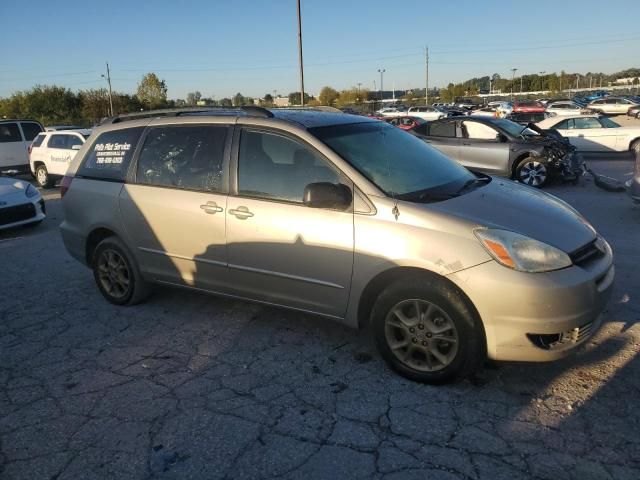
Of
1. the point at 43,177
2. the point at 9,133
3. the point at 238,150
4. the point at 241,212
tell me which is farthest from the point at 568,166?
the point at 9,133

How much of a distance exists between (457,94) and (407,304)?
94.8 m

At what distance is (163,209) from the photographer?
4.38m

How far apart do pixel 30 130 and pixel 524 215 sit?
17.1 meters

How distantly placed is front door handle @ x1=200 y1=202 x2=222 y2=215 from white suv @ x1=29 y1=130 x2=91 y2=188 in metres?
11.4

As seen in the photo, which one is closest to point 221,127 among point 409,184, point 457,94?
point 409,184

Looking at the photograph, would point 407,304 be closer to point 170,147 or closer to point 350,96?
point 170,147

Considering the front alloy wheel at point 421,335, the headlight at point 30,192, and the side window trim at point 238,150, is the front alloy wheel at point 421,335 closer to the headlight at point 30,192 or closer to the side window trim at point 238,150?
the side window trim at point 238,150

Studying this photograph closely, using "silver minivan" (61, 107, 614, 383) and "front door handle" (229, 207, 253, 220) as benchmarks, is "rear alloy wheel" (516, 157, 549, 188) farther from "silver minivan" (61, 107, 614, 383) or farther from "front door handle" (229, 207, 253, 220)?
"front door handle" (229, 207, 253, 220)

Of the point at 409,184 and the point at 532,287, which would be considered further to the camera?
the point at 409,184

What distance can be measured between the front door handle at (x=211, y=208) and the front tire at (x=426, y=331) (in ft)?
4.83

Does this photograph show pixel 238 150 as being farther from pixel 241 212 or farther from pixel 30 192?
pixel 30 192

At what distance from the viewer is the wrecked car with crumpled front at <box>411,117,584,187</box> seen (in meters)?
11.2

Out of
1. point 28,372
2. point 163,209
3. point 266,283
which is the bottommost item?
point 28,372

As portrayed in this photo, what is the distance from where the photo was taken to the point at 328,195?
11.3 ft
